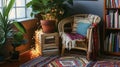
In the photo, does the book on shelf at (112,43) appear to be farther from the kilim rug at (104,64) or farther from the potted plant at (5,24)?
the potted plant at (5,24)

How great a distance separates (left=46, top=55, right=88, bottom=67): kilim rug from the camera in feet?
12.0

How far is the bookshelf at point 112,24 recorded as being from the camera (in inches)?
164

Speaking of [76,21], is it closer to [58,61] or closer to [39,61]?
[58,61]

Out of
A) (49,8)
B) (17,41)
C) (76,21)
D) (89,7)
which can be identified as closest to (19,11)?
(49,8)

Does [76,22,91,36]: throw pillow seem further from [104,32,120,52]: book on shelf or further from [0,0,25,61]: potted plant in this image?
[0,0,25,61]: potted plant

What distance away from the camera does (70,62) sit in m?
3.80

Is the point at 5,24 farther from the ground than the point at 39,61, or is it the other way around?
the point at 5,24

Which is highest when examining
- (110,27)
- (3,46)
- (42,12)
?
(42,12)

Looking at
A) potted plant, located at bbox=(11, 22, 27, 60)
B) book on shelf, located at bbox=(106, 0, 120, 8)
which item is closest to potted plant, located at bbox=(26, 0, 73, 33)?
potted plant, located at bbox=(11, 22, 27, 60)

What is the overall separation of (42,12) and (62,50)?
865 mm

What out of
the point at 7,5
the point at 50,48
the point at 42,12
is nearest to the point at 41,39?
the point at 50,48

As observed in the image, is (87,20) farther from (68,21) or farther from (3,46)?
(3,46)

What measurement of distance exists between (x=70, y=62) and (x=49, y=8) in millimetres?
1165

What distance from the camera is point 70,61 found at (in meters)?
3.85
